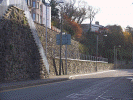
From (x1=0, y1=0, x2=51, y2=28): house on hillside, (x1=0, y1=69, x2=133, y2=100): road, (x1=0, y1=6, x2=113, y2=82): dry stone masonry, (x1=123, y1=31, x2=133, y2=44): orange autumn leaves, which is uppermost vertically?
(x1=0, y1=0, x2=51, y2=28): house on hillside

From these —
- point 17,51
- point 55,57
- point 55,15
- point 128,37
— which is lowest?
point 55,57

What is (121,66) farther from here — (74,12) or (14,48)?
(14,48)

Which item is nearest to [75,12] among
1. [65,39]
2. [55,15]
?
[55,15]

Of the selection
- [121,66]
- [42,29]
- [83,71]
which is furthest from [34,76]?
[121,66]

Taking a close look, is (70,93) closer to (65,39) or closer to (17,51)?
(17,51)

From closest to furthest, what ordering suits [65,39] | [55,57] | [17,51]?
[17,51], [55,57], [65,39]

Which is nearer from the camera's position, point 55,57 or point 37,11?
point 55,57

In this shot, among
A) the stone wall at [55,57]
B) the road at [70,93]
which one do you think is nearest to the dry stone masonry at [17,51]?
the road at [70,93]

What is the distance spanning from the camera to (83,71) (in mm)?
46594

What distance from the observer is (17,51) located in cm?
1988

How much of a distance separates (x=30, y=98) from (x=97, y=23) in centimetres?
11325

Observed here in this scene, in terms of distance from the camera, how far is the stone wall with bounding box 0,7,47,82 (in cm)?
1828

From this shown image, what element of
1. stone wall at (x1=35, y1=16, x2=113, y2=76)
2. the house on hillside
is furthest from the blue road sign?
the house on hillside

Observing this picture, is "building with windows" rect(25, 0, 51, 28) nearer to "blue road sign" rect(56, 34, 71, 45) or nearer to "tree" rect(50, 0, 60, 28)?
"tree" rect(50, 0, 60, 28)
